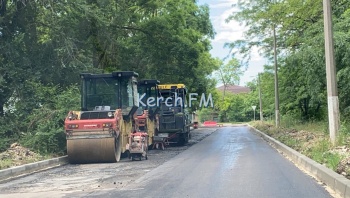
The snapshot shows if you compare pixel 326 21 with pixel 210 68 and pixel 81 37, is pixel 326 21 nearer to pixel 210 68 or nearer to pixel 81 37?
pixel 81 37

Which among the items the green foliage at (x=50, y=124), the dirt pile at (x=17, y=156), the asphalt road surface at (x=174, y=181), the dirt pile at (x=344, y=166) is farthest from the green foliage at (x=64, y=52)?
the dirt pile at (x=344, y=166)

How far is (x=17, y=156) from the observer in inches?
620

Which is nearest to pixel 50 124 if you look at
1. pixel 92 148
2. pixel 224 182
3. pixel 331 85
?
pixel 92 148

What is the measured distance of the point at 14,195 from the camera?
10195 millimetres

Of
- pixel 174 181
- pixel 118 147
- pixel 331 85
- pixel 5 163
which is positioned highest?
pixel 331 85

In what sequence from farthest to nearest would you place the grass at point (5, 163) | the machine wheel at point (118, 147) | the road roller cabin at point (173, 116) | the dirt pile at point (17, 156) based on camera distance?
the road roller cabin at point (173, 116), the machine wheel at point (118, 147), the dirt pile at point (17, 156), the grass at point (5, 163)

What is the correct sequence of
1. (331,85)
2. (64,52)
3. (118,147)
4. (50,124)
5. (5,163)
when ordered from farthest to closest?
1. (64,52)
2. (50,124)
3. (118,147)
4. (331,85)
5. (5,163)

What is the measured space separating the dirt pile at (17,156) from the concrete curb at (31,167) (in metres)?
0.39

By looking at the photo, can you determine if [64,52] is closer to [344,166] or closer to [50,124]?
[50,124]

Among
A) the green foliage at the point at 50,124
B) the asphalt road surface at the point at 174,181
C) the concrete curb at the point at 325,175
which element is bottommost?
the asphalt road surface at the point at 174,181

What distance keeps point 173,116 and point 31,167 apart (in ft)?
38.4

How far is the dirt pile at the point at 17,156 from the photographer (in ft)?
47.3

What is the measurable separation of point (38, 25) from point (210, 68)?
27321 millimetres

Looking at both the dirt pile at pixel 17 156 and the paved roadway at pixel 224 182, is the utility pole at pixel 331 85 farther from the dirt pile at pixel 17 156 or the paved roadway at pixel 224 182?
the dirt pile at pixel 17 156
